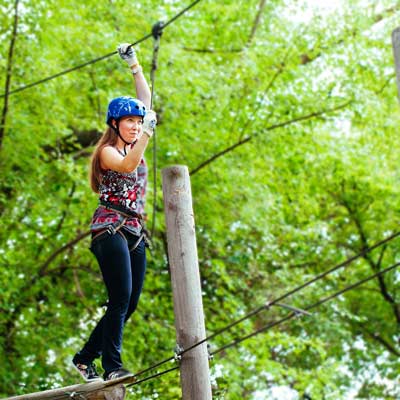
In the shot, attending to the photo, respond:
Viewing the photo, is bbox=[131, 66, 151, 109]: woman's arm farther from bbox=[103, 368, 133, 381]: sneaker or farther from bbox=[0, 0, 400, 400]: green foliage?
bbox=[0, 0, 400, 400]: green foliage

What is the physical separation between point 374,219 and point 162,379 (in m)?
7.72

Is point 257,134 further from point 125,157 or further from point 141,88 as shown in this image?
point 125,157

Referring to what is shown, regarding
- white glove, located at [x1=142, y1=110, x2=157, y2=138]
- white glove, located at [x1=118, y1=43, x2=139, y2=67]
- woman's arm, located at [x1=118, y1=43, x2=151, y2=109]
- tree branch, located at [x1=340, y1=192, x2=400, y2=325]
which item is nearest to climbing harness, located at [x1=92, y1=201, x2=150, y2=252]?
white glove, located at [x1=142, y1=110, x2=157, y2=138]

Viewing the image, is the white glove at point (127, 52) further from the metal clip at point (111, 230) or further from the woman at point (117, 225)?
the metal clip at point (111, 230)

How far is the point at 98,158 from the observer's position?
3.87 m

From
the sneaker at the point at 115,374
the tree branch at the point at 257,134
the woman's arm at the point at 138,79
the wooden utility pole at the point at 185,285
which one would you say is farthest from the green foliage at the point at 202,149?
the sneaker at the point at 115,374

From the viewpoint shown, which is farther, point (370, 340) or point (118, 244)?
point (370, 340)

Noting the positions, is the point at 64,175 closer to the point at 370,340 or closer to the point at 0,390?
the point at 0,390

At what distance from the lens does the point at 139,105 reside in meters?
3.89

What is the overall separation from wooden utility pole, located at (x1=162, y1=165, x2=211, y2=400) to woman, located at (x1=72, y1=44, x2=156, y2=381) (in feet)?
0.70

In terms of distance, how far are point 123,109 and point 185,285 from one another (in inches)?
35.7

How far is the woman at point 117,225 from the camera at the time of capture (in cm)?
373

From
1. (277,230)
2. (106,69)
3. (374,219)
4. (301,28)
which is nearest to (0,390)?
(106,69)

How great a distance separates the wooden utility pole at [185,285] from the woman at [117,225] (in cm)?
21
